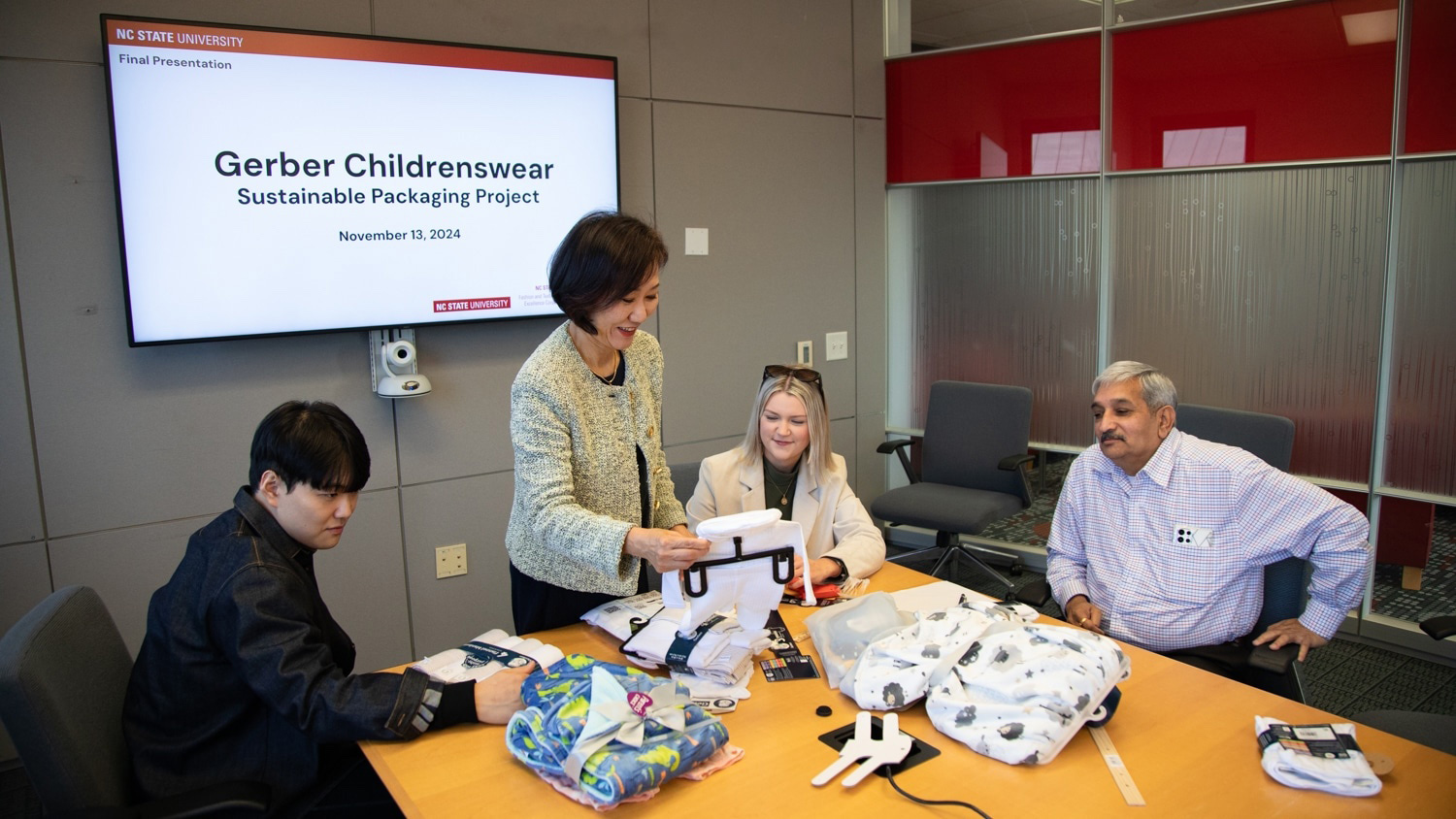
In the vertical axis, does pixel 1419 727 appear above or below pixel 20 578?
below

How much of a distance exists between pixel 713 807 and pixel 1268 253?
3532 millimetres

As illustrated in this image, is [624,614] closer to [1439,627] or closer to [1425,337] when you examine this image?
[1439,627]

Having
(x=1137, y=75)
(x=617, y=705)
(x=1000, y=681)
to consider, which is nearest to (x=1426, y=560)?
(x=1137, y=75)

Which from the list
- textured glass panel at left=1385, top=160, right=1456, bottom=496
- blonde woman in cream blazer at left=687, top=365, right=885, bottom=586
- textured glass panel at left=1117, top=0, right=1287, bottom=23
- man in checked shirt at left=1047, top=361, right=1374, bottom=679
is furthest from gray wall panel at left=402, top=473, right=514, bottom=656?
textured glass panel at left=1385, top=160, right=1456, bottom=496

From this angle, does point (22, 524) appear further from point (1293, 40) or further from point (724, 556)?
point (1293, 40)

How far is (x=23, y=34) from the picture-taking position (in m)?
2.86

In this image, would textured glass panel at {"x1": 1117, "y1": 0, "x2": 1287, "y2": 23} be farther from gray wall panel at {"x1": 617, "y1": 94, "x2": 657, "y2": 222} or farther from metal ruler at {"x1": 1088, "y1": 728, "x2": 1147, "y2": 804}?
metal ruler at {"x1": 1088, "y1": 728, "x2": 1147, "y2": 804}

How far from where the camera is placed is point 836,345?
4980mm

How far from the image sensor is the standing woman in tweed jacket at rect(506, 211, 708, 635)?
2045 mm

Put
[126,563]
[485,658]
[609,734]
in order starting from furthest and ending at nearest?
[126,563], [485,658], [609,734]

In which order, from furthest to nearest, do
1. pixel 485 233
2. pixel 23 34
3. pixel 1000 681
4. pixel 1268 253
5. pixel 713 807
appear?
1. pixel 1268 253
2. pixel 485 233
3. pixel 23 34
4. pixel 1000 681
5. pixel 713 807

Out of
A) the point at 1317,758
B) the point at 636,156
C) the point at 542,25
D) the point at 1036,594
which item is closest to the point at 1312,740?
the point at 1317,758

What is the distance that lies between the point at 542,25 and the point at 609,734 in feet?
9.92

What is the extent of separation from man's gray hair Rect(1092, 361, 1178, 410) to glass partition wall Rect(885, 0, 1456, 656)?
6.08 feet
